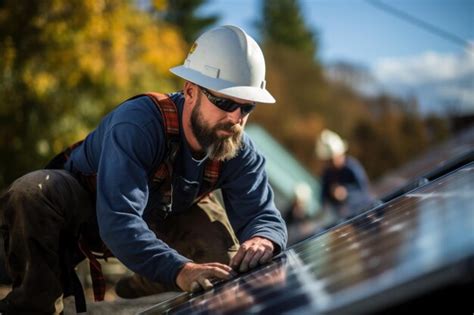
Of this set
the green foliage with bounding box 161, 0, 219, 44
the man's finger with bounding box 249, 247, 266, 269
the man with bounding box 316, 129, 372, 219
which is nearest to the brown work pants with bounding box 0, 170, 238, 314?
the man's finger with bounding box 249, 247, 266, 269

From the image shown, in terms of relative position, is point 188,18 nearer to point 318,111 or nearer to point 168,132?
point 318,111

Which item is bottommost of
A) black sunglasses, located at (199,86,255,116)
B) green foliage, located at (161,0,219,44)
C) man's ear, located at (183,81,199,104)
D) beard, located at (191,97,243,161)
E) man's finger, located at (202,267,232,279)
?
man's finger, located at (202,267,232,279)

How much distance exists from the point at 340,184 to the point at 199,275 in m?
8.00

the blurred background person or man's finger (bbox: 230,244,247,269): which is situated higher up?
man's finger (bbox: 230,244,247,269)

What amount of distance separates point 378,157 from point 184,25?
15.3m

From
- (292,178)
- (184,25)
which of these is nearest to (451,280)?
(292,178)

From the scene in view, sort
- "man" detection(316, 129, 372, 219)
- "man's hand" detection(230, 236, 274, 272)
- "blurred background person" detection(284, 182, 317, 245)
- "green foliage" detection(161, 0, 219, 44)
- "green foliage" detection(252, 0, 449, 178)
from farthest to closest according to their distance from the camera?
"green foliage" detection(252, 0, 449, 178) → "green foliage" detection(161, 0, 219, 44) → "blurred background person" detection(284, 182, 317, 245) → "man" detection(316, 129, 372, 219) → "man's hand" detection(230, 236, 274, 272)

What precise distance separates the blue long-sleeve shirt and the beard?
0.09 metres

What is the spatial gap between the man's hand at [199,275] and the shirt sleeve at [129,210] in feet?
0.17

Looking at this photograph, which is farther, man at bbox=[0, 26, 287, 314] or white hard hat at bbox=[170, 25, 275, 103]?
white hard hat at bbox=[170, 25, 275, 103]

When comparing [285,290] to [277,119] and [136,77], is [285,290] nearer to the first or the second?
[136,77]

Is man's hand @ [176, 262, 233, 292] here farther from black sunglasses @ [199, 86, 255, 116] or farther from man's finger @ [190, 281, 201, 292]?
black sunglasses @ [199, 86, 255, 116]

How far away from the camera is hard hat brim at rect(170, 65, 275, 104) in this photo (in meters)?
3.48

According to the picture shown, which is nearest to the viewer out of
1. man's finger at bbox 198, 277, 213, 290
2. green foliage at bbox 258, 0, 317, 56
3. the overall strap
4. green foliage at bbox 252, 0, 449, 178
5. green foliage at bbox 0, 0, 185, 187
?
man's finger at bbox 198, 277, 213, 290
